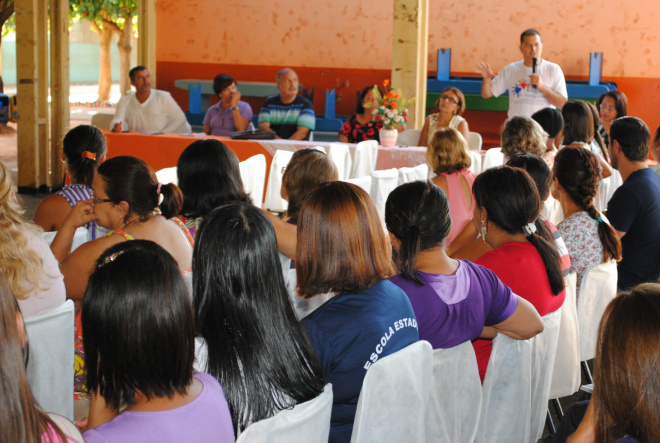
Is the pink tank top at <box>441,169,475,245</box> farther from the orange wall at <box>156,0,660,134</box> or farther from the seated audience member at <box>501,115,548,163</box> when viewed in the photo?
the orange wall at <box>156,0,660,134</box>

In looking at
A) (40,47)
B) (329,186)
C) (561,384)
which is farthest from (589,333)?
(40,47)

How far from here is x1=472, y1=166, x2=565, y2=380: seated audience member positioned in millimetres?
2723

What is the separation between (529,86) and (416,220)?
5300 millimetres

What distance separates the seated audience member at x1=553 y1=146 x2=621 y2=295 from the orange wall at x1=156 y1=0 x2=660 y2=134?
288 inches

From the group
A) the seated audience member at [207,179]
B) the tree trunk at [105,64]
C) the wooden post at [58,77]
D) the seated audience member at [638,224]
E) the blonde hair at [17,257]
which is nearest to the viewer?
the blonde hair at [17,257]

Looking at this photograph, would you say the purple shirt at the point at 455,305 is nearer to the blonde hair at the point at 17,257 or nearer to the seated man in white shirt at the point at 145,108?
the blonde hair at the point at 17,257

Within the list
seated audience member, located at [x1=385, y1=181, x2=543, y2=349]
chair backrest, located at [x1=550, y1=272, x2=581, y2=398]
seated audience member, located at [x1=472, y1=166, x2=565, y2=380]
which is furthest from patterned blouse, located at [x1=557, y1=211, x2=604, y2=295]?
seated audience member, located at [x1=385, y1=181, x2=543, y2=349]

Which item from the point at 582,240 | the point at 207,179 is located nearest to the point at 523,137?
the point at 582,240

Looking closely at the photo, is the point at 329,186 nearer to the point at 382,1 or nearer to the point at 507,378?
the point at 507,378

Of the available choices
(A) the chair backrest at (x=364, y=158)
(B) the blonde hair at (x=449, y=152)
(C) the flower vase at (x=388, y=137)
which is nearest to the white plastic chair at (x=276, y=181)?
(A) the chair backrest at (x=364, y=158)

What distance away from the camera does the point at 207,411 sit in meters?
1.63

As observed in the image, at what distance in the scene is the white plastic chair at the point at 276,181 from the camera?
5895 mm

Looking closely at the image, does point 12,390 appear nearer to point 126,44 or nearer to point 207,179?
point 207,179

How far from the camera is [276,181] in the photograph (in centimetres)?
593
